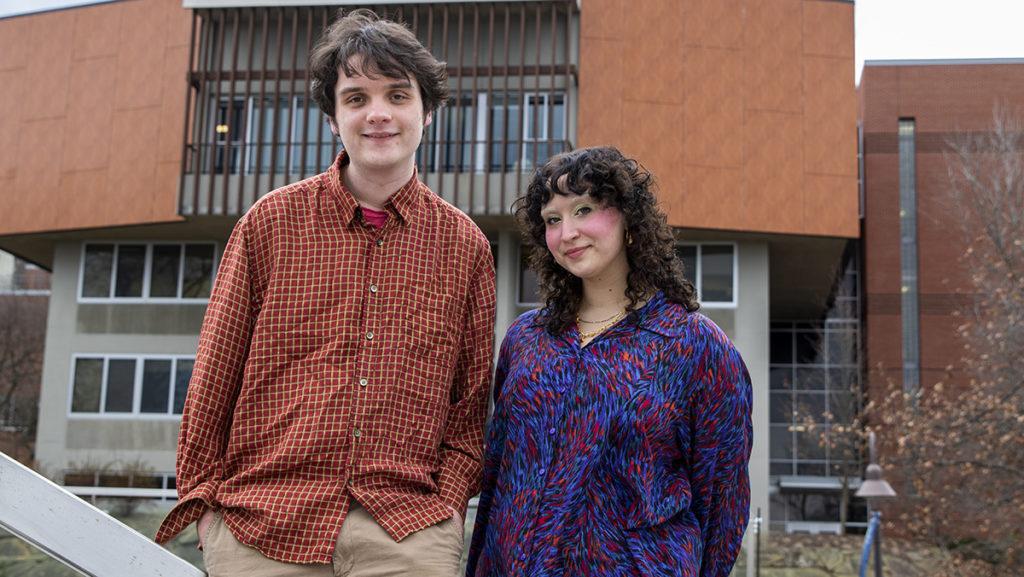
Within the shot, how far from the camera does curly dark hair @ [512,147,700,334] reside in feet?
9.95

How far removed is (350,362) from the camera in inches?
110

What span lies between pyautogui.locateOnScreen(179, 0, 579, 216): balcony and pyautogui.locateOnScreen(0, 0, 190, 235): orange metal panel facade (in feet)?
4.65

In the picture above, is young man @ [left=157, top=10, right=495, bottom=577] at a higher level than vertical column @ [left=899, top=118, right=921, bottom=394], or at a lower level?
lower

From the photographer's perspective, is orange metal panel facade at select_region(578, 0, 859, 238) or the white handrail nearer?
the white handrail

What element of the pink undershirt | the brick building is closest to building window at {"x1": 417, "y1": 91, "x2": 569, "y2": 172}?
the brick building

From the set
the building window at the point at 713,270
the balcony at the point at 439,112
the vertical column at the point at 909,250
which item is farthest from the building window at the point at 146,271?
the vertical column at the point at 909,250

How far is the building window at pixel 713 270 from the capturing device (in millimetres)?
24000

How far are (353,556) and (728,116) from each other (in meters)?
21.5

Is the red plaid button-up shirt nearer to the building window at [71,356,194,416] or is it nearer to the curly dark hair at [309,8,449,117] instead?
the curly dark hair at [309,8,449,117]

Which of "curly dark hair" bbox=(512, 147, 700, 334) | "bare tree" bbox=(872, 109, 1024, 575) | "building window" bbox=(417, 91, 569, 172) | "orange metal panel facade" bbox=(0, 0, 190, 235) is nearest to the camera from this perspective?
"curly dark hair" bbox=(512, 147, 700, 334)

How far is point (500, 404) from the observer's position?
3.06 metres

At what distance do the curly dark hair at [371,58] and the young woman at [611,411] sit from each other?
0.45m

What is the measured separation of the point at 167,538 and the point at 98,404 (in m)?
25.2

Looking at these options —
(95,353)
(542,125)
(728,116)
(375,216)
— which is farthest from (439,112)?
(375,216)
